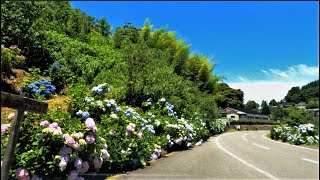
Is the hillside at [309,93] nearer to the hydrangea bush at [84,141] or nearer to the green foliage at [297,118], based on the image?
the hydrangea bush at [84,141]

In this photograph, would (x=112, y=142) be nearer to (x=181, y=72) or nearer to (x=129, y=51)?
(x=129, y=51)

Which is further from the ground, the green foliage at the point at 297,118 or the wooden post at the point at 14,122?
the green foliage at the point at 297,118

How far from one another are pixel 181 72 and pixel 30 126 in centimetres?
2428

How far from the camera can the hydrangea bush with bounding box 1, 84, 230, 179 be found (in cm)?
594

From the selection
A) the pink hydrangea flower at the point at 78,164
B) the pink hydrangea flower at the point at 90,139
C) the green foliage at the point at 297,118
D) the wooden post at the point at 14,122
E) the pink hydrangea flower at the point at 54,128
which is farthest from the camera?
the green foliage at the point at 297,118

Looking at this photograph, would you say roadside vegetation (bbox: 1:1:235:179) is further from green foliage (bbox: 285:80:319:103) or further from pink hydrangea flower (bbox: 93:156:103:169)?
green foliage (bbox: 285:80:319:103)

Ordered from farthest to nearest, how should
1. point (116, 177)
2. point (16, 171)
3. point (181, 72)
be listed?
point (181, 72)
point (116, 177)
point (16, 171)

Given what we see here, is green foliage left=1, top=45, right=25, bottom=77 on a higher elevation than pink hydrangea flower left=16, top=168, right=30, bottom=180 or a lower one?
higher

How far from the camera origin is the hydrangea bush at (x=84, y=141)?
5942 millimetres

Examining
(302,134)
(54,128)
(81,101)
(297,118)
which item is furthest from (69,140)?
(297,118)


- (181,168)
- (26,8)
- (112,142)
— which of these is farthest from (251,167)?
(26,8)

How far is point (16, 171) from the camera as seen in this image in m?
5.57

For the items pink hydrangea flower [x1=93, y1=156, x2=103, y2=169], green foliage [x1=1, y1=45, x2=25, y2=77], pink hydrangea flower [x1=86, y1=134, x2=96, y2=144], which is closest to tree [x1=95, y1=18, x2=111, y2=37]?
green foliage [x1=1, y1=45, x2=25, y2=77]

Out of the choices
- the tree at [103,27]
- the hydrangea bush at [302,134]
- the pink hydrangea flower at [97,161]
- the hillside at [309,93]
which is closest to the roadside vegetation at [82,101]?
the pink hydrangea flower at [97,161]
